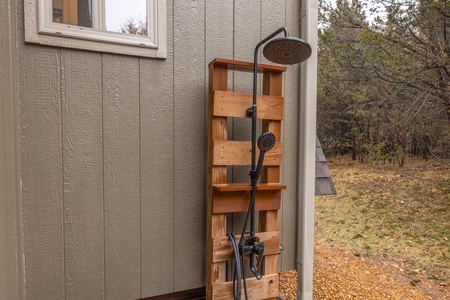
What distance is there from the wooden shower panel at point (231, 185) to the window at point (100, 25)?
1.15 feet

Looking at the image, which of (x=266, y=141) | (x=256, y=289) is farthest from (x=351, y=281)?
(x=266, y=141)

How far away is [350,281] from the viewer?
237 cm

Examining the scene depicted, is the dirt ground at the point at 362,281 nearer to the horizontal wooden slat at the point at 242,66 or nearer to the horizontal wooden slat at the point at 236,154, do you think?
the horizontal wooden slat at the point at 236,154

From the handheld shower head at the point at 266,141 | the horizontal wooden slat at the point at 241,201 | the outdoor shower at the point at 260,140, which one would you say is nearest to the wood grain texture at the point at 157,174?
the horizontal wooden slat at the point at 241,201

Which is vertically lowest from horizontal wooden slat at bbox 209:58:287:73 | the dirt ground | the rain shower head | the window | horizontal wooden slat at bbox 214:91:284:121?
the dirt ground

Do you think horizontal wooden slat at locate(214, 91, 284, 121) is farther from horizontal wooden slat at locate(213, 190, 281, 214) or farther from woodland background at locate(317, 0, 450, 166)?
woodland background at locate(317, 0, 450, 166)

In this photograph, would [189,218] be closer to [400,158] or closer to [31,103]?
[31,103]

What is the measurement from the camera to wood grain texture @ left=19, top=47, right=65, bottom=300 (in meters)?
1.30

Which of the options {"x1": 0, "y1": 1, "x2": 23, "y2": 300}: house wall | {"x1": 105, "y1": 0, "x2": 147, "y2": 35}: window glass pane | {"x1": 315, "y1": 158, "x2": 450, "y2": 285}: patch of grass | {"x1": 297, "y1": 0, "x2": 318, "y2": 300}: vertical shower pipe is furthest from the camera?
{"x1": 315, "y1": 158, "x2": 450, "y2": 285}: patch of grass

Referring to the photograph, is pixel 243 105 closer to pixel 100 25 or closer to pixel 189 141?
pixel 189 141

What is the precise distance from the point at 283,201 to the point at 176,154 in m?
0.73

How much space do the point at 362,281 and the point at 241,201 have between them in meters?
1.56

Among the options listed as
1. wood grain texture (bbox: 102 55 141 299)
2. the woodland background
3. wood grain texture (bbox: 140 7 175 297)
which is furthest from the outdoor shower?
the woodland background

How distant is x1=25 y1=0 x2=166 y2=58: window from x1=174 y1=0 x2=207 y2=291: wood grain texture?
0.13m
